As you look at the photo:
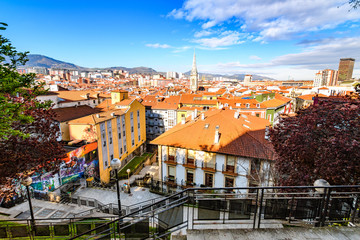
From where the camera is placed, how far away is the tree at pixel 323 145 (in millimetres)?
6488

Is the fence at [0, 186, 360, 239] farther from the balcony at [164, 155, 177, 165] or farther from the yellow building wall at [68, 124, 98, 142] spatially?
the yellow building wall at [68, 124, 98, 142]

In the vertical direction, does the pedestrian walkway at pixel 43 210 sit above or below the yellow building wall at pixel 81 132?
below

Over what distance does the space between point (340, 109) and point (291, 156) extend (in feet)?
9.75

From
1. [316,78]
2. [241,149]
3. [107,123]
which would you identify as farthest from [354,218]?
[316,78]

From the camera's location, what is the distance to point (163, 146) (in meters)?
19.5

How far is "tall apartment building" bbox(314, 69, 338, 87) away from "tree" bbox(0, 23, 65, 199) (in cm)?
18546

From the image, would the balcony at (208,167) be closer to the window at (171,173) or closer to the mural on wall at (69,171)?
the window at (171,173)

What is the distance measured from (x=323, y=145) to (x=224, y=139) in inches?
445

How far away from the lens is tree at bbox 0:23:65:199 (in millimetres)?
7340

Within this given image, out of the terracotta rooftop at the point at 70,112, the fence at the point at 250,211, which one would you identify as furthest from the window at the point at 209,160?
the terracotta rooftop at the point at 70,112

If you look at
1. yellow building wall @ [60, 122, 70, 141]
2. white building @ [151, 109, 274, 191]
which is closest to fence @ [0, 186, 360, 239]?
white building @ [151, 109, 274, 191]

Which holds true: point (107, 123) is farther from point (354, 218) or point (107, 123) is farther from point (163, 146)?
point (354, 218)

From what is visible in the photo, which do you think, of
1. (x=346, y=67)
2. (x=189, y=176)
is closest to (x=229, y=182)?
(x=189, y=176)

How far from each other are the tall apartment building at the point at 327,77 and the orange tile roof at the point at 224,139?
169287 mm
